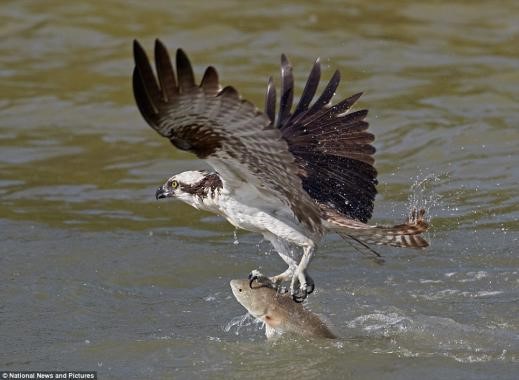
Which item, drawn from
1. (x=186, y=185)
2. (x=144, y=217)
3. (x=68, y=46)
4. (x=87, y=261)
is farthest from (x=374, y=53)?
(x=186, y=185)

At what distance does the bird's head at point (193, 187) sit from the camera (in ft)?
22.6

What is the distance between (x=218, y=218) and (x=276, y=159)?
351 cm

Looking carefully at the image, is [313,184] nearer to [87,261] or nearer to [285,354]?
[285,354]

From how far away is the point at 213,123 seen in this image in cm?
576

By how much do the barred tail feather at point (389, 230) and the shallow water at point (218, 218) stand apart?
1.96ft

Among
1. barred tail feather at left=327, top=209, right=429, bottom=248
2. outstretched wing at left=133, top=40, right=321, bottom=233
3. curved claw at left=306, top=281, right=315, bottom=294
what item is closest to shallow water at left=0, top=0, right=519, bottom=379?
curved claw at left=306, top=281, right=315, bottom=294

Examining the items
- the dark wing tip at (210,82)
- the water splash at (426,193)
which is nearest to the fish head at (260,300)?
the dark wing tip at (210,82)

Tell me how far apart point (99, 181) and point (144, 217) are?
1.10 metres

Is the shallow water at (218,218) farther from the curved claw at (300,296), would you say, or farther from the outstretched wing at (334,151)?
the outstretched wing at (334,151)

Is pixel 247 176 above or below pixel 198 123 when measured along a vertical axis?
below

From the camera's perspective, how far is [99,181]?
1046 centimetres

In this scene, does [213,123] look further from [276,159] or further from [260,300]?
[260,300]

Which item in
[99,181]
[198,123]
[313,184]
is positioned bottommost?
[99,181]

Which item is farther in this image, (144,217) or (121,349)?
(144,217)
